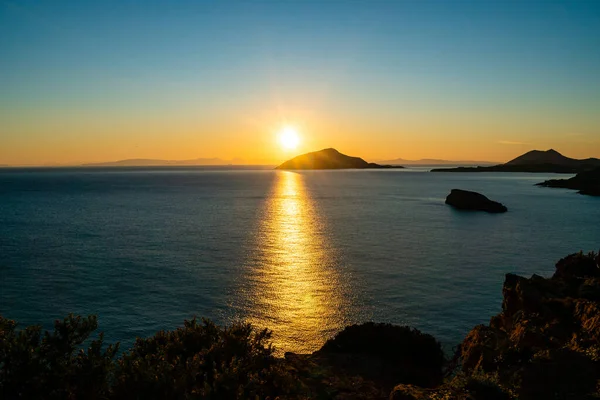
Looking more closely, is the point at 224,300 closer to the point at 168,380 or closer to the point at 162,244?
the point at 168,380

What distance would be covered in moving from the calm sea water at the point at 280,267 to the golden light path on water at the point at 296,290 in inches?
6.5

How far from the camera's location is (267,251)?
60875 mm

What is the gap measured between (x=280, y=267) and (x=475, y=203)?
72904 mm

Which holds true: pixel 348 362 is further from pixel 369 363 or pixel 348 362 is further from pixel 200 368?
pixel 200 368

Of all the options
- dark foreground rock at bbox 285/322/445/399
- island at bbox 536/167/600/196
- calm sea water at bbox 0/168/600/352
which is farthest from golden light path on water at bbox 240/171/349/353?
island at bbox 536/167/600/196

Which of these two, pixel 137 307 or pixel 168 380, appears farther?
pixel 137 307

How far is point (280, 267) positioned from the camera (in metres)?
51.3

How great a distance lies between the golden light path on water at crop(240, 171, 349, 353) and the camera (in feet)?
107

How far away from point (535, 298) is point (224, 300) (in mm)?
25496

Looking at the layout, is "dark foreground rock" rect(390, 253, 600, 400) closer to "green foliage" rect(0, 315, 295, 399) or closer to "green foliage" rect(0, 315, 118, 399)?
"green foliage" rect(0, 315, 295, 399)

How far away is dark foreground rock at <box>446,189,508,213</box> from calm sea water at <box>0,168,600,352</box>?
788 cm

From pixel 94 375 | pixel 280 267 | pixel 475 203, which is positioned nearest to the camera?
pixel 94 375

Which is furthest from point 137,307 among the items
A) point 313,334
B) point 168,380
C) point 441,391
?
point 441,391

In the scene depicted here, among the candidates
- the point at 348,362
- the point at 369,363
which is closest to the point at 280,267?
the point at 348,362
